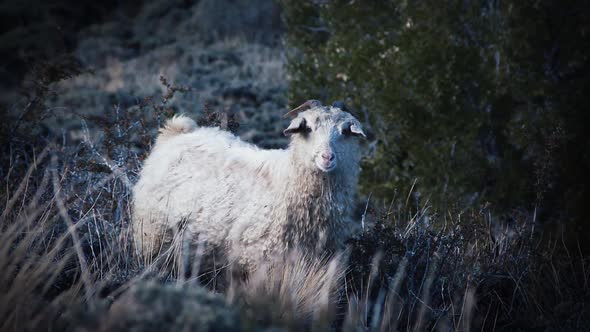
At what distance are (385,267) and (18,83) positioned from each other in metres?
15.8

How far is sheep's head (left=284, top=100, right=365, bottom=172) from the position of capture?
417cm

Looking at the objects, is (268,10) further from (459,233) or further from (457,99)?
(459,233)

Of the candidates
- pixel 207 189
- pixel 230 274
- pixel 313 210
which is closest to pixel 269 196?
pixel 313 210

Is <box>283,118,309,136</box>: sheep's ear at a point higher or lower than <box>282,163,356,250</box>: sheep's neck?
higher

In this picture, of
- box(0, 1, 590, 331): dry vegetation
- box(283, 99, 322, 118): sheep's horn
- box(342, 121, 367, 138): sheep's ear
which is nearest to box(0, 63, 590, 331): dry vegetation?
box(0, 1, 590, 331): dry vegetation

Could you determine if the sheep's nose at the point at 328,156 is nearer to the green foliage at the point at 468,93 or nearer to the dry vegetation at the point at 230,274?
the dry vegetation at the point at 230,274

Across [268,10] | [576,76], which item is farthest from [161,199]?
[268,10]

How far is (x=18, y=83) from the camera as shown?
16812 millimetres

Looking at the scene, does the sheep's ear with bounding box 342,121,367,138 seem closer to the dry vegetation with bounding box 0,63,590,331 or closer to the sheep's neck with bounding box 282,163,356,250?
the sheep's neck with bounding box 282,163,356,250

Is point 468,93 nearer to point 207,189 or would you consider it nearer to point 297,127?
point 297,127

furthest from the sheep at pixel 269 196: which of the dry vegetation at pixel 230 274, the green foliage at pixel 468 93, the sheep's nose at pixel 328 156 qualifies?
the green foliage at pixel 468 93

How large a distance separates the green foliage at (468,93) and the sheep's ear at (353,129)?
15.8 ft

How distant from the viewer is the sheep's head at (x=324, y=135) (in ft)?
13.7

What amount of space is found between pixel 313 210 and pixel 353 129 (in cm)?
72
